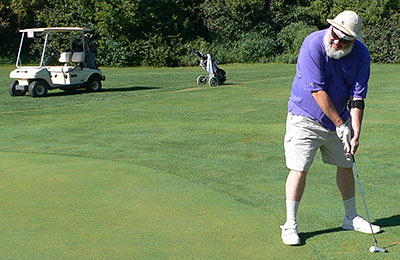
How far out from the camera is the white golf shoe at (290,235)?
4.51 metres

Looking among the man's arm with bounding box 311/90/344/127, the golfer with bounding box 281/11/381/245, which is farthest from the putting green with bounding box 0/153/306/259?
the man's arm with bounding box 311/90/344/127

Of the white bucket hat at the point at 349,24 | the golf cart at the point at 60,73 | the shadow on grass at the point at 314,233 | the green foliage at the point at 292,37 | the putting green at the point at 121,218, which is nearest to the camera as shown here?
the white bucket hat at the point at 349,24

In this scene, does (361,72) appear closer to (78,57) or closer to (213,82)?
(78,57)

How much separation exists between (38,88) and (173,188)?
12.5 meters

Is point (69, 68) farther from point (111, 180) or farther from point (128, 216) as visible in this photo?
point (128, 216)

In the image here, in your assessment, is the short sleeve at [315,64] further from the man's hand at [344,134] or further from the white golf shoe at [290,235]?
the white golf shoe at [290,235]

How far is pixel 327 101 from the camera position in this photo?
4.40 metres

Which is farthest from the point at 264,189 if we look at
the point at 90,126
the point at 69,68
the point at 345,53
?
the point at 69,68

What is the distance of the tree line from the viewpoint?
3597cm

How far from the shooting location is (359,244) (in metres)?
4.55

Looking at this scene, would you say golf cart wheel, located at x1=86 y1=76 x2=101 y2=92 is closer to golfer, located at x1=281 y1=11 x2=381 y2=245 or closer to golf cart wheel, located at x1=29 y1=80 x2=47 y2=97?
golf cart wheel, located at x1=29 y1=80 x2=47 y2=97

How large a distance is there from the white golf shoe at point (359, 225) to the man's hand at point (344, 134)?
71cm

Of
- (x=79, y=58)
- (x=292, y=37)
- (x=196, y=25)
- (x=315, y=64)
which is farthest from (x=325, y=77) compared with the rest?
(x=196, y=25)

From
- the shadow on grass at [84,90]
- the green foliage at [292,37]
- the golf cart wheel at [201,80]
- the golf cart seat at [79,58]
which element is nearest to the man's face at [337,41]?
the shadow on grass at [84,90]
